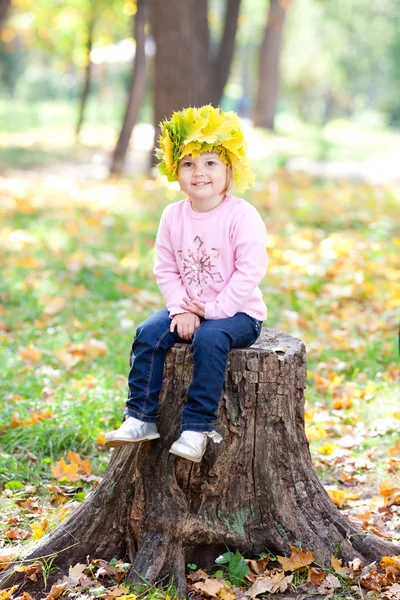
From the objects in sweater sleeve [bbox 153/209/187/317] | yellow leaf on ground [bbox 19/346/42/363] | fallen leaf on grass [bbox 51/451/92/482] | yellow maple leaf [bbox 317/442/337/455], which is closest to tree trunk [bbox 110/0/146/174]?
yellow leaf on ground [bbox 19/346/42/363]

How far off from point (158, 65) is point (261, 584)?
9.97 metres

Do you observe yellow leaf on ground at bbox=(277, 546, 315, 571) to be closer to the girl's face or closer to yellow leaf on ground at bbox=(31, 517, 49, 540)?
yellow leaf on ground at bbox=(31, 517, 49, 540)

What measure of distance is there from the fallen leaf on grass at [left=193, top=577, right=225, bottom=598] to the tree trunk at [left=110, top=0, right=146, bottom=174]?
13.5 meters

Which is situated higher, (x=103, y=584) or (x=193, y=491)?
(x=193, y=491)

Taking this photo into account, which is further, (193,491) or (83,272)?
(83,272)

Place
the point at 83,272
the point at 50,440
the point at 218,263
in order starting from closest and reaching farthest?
the point at 218,263 → the point at 50,440 → the point at 83,272

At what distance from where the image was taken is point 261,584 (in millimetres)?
3258

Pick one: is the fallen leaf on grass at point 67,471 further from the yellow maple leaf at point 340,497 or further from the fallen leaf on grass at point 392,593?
the fallen leaf on grass at point 392,593

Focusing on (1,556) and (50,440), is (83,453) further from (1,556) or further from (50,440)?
(1,556)

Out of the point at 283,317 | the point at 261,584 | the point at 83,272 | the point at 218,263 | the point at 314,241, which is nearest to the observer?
the point at 261,584

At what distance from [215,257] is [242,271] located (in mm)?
159

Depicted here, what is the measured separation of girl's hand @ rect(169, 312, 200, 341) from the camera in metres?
3.38

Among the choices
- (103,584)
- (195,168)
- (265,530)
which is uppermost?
(195,168)

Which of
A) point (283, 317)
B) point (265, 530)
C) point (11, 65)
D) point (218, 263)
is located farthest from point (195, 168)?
point (11, 65)
